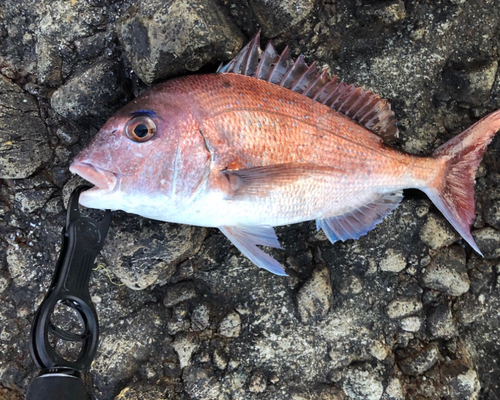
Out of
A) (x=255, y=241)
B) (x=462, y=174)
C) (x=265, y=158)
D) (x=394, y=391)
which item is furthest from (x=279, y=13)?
(x=394, y=391)

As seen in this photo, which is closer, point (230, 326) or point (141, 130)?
point (141, 130)

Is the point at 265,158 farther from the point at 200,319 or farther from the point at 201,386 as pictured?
the point at 201,386

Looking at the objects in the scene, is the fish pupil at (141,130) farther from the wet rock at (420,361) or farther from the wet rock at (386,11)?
the wet rock at (420,361)

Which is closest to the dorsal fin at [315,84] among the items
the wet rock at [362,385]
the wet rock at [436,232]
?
the wet rock at [436,232]

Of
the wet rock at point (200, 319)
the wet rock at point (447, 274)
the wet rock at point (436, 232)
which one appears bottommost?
the wet rock at point (200, 319)

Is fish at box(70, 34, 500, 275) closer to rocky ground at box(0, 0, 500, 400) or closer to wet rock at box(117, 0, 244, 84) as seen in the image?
wet rock at box(117, 0, 244, 84)

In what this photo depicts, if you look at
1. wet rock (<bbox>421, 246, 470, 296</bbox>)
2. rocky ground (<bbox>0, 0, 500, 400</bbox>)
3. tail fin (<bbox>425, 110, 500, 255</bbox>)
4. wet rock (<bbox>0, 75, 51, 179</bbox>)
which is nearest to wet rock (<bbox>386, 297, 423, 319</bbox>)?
rocky ground (<bbox>0, 0, 500, 400</bbox>)

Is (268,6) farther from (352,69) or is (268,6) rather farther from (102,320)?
(102,320)
